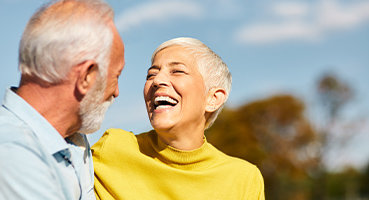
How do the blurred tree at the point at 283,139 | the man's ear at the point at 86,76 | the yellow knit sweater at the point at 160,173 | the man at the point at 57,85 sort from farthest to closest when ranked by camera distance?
1. the blurred tree at the point at 283,139
2. the yellow knit sweater at the point at 160,173
3. the man's ear at the point at 86,76
4. the man at the point at 57,85

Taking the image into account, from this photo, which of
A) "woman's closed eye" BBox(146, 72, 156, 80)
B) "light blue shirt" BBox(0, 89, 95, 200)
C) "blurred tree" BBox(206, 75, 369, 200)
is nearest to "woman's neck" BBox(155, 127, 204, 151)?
"woman's closed eye" BBox(146, 72, 156, 80)

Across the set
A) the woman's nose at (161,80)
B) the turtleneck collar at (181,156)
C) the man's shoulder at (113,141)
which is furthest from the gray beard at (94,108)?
the turtleneck collar at (181,156)

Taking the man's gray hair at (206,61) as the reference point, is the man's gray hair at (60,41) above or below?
above

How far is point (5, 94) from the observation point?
7.61 ft

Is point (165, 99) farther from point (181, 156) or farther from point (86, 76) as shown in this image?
point (86, 76)

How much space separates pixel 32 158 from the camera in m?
2.07

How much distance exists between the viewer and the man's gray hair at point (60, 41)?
2211mm

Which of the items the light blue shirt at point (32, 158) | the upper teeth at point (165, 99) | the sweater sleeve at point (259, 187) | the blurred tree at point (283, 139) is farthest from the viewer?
the blurred tree at point (283, 139)

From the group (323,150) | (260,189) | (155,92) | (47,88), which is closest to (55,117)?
(47,88)

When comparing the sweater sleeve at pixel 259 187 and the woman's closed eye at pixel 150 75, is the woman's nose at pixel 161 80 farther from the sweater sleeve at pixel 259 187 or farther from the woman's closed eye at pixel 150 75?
the sweater sleeve at pixel 259 187

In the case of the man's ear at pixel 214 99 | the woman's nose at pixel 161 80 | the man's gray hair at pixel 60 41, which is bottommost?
the man's ear at pixel 214 99

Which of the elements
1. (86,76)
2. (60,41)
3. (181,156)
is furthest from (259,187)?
(60,41)

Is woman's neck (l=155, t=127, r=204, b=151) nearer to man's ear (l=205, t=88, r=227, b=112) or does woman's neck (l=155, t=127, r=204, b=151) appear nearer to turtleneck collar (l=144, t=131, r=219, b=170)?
turtleneck collar (l=144, t=131, r=219, b=170)

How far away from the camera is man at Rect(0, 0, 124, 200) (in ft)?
6.94
